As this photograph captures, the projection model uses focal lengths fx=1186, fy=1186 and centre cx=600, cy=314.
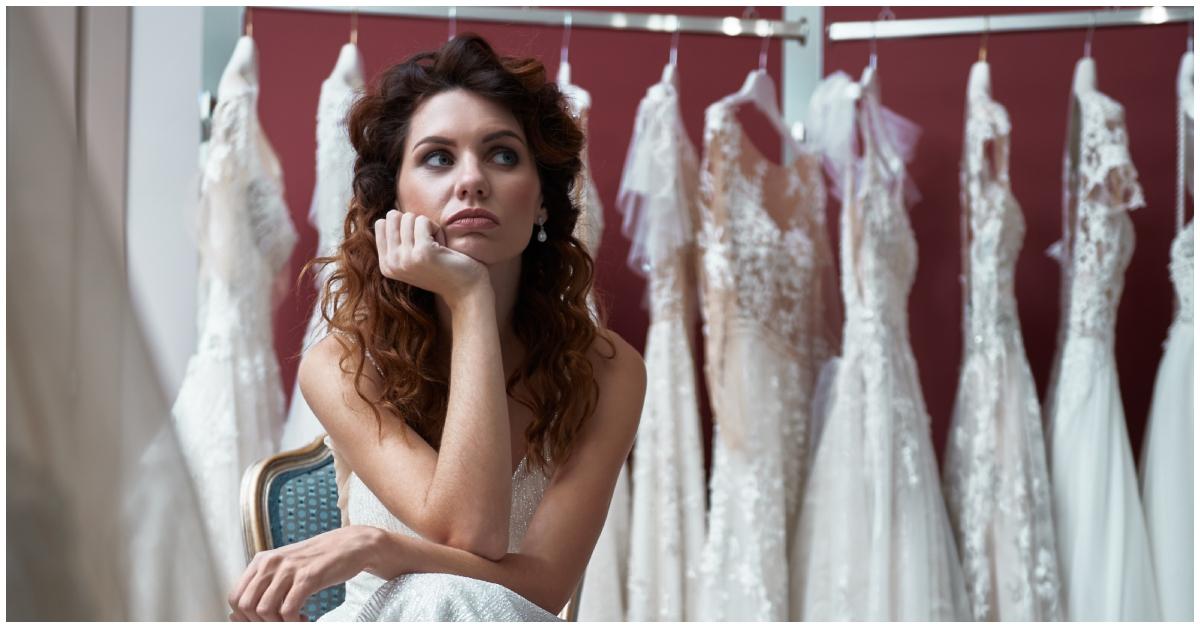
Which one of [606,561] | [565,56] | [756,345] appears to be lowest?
[606,561]

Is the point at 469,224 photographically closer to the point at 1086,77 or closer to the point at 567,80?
the point at 567,80

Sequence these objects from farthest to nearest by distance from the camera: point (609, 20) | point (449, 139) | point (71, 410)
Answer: point (609, 20) < point (449, 139) < point (71, 410)

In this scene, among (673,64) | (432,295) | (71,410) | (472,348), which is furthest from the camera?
(673,64)

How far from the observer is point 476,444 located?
1.36 metres

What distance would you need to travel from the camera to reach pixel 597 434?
60.4 inches

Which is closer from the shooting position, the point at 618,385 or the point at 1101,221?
the point at 618,385

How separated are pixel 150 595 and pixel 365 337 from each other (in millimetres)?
1073

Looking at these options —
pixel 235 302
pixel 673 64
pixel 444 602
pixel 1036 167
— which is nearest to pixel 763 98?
Result: pixel 673 64

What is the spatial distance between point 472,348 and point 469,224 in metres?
0.17

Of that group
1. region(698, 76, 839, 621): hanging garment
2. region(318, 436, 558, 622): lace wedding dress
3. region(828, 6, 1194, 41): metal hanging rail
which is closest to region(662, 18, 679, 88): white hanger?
region(698, 76, 839, 621): hanging garment

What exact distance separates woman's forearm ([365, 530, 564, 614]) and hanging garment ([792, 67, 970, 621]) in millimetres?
1240

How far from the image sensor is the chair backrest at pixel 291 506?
1.71 m

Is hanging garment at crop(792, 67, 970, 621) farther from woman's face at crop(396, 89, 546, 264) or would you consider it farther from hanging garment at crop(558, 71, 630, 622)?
woman's face at crop(396, 89, 546, 264)

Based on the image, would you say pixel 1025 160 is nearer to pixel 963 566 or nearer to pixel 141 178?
pixel 963 566
